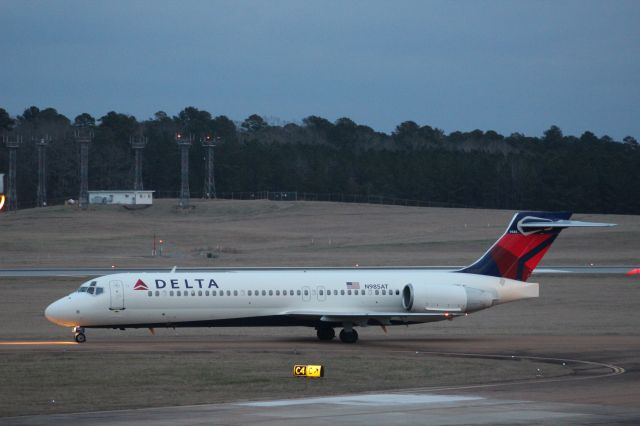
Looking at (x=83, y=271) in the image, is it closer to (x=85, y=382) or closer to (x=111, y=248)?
(x=111, y=248)

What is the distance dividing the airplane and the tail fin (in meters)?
0.03

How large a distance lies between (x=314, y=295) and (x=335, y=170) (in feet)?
385

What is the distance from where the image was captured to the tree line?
137125 millimetres

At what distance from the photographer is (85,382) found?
2584 cm

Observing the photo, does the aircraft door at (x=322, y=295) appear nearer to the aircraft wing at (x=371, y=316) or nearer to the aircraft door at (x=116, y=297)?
the aircraft wing at (x=371, y=316)

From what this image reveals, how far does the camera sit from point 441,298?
35.7 m

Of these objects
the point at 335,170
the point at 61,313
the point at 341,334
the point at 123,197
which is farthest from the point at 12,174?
the point at 341,334

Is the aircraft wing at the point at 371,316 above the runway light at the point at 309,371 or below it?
above

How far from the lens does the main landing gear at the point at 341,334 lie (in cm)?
3597

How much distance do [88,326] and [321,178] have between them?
116493mm

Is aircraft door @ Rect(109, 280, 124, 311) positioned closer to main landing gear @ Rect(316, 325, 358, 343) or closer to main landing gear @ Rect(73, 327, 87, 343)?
main landing gear @ Rect(73, 327, 87, 343)

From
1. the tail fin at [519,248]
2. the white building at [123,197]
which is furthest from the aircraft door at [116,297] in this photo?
the white building at [123,197]

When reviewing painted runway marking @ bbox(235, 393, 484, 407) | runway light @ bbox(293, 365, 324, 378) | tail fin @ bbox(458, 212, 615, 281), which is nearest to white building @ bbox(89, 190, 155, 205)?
tail fin @ bbox(458, 212, 615, 281)

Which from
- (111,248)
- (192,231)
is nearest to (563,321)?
(111,248)
